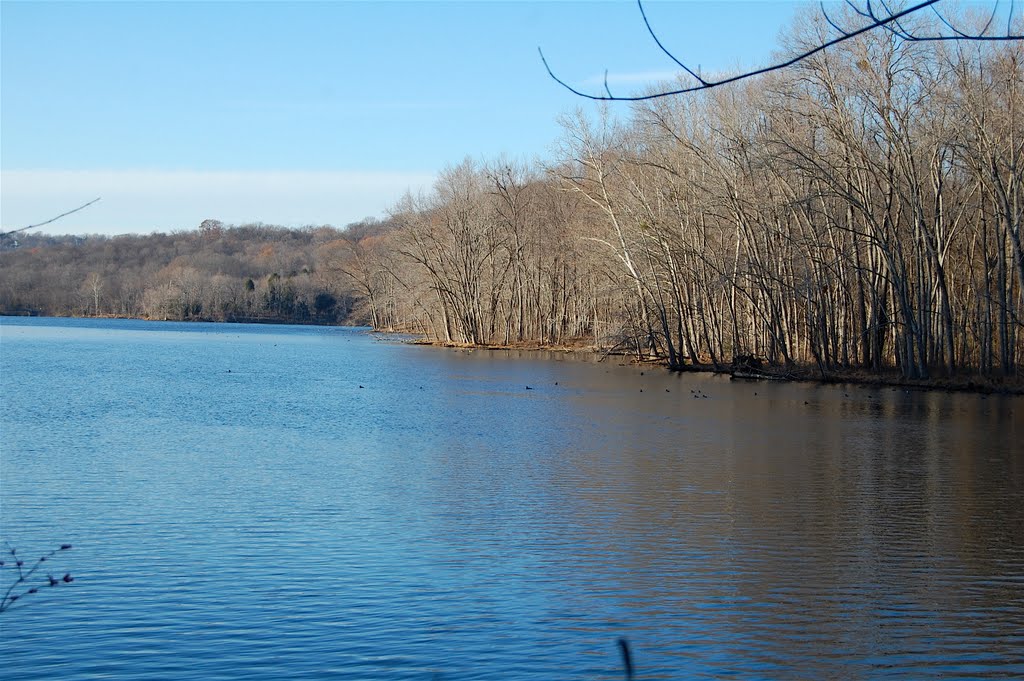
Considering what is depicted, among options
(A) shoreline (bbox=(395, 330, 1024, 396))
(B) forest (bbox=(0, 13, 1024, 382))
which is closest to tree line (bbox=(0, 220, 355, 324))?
(B) forest (bbox=(0, 13, 1024, 382))

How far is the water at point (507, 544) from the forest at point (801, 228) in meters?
9.23

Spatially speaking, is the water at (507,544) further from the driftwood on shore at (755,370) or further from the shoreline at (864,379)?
the driftwood on shore at (755,370)

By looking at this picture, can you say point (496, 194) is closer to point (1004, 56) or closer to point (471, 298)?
point (471, 298)

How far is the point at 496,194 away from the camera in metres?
64.7

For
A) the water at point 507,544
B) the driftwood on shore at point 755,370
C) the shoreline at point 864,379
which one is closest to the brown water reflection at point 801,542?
the water at point 507,544

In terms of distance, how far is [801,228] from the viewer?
1453 inches

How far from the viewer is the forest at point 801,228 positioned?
31078 mm

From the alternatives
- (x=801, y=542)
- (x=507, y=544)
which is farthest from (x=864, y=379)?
(x=507, y=544)

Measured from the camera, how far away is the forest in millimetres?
31078

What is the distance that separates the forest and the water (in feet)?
30.3

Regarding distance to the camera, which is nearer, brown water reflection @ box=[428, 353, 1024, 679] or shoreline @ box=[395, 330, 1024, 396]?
brown water reflection @ box=[428, 353, 1024, 679]

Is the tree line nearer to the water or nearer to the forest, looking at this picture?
the forest

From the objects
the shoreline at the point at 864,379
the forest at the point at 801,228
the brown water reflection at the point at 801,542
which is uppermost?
the forest at the point at 801,228

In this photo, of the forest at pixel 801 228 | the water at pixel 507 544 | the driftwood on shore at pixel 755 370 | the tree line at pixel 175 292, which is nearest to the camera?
the water at pixel 507 544
